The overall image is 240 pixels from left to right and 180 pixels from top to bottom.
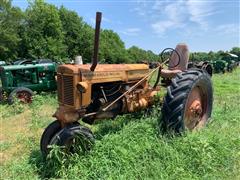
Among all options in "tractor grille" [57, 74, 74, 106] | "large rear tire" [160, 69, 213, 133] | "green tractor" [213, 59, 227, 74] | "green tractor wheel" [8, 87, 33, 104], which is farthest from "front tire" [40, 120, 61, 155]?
"green tractor" [213, 59, 227, 74]

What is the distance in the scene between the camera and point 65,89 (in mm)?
4125

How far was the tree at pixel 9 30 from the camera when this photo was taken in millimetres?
28461

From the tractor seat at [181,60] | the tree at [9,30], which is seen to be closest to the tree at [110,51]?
the tree at [9,30]

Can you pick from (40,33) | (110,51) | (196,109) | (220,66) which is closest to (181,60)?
(196,109)

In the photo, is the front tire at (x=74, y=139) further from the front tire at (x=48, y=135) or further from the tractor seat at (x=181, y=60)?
the tractor seat at (x=181, y=60)

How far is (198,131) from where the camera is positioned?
4.73 m

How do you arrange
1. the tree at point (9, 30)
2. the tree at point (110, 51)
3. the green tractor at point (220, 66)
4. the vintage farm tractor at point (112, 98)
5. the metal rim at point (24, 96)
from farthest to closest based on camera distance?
the tree at point (110, 51), the tree at point (9, 30), the green tractor at point (220, 66), the metal rim at point (24, 96), the vintage farm tractor at point (112, 98)

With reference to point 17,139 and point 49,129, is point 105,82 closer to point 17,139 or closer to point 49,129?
point 49,129

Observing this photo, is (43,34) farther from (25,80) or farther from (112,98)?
(112,98)

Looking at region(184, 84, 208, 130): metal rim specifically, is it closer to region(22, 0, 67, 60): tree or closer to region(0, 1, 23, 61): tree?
region(0, 1, 23, 61): tree

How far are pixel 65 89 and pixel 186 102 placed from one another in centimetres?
177

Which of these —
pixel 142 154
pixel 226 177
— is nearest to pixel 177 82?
pixel 142 154

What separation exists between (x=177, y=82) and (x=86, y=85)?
1420mm

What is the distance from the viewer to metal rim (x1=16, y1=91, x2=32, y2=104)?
9.12 m
